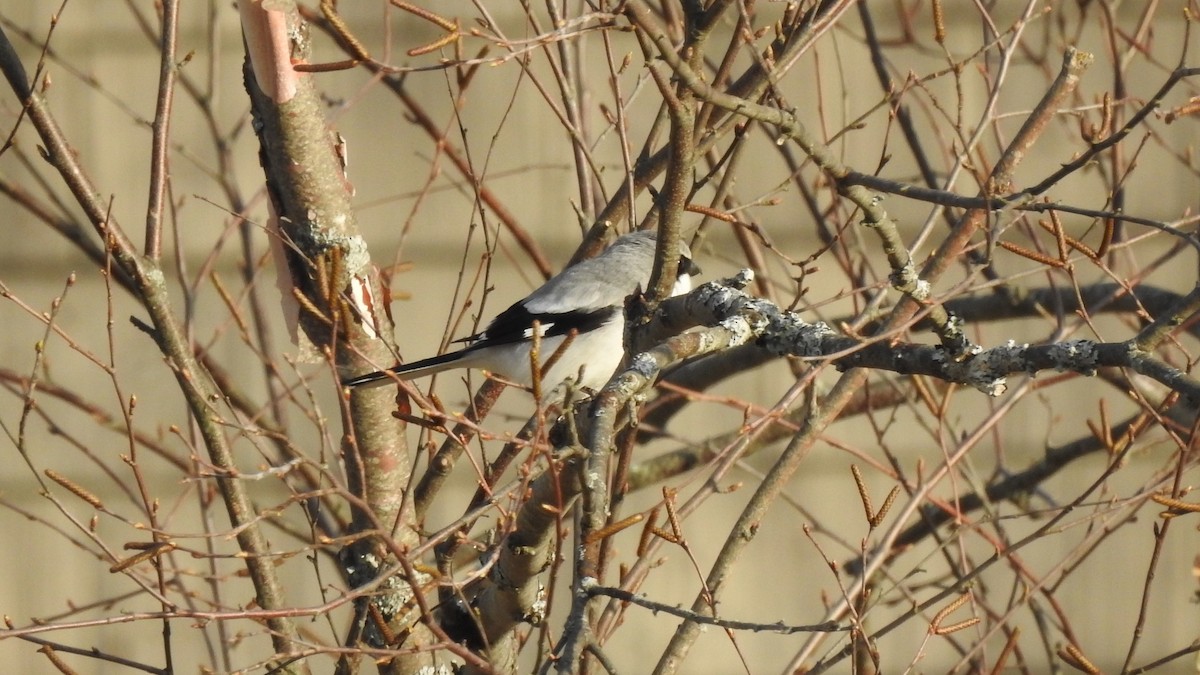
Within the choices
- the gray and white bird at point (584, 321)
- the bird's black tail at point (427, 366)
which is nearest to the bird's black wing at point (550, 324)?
the gray and white bird at point (584, 321)

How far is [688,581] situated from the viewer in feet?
14.9

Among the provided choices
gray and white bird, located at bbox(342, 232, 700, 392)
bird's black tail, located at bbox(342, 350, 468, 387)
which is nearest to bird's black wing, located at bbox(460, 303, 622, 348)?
gray and white bird, located at bbox(342, 232, 700, 392)

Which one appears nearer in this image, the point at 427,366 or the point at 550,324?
Result: the point at 427,366

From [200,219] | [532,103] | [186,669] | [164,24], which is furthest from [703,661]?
[164,24]

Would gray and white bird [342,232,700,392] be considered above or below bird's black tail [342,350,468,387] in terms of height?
above

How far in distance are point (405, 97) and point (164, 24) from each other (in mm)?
1005

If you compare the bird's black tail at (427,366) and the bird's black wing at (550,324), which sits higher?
the bird's black wing at (550,324)

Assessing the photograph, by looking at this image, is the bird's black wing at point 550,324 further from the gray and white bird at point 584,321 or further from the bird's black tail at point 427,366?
the bird's black tail at point 427,366

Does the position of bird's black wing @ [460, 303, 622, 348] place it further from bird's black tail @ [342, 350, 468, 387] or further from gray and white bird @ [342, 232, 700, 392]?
bird's black tail @ [342, 350, 468, 387]

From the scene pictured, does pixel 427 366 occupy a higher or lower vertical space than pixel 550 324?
lower

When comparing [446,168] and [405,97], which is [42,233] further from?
[405,97]

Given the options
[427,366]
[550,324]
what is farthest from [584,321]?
[427,366]

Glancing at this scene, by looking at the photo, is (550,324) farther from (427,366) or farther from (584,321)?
(427,366)

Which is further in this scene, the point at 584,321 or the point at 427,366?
the point at 584,321
